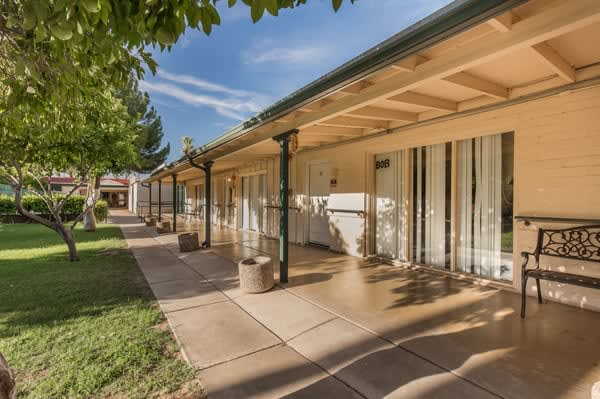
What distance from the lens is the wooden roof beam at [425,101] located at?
3959 mm

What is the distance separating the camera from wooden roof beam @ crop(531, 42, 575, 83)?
2889 millimetres

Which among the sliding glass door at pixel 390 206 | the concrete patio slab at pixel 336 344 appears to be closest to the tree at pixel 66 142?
the concrete patio slab at pixel 336 344

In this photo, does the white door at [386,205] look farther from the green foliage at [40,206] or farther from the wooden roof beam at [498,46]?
the green foliage at [40,206]

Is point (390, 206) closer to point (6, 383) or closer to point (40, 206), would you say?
point (6, 383)

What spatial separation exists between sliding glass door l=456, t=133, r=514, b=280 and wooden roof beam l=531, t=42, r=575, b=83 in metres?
1.11

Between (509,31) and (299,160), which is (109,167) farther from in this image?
(509,31)

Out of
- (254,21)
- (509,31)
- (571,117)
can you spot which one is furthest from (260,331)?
(571,117)

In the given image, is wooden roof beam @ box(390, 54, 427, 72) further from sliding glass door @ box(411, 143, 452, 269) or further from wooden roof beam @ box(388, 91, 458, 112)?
sliding glass door @ box(411, 143, 452, 269)

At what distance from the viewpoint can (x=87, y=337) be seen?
3250mm

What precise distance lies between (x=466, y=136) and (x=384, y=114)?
141 centimetres

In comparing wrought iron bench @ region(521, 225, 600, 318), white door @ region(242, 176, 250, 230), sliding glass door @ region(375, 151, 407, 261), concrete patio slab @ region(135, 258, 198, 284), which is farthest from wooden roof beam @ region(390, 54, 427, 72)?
white door @ region(242, 176, 250, 230)

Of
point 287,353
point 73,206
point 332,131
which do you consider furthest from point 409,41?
point 73,206

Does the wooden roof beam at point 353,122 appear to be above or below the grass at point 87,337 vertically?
above

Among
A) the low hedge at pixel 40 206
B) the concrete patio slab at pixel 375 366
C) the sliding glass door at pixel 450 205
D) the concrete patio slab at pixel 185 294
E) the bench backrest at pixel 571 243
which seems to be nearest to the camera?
the concrete patio slab at pixel 375 366
